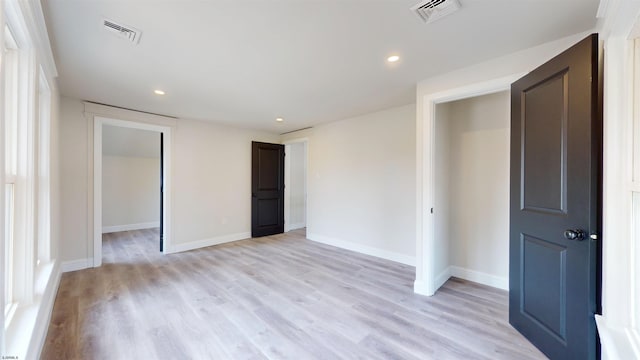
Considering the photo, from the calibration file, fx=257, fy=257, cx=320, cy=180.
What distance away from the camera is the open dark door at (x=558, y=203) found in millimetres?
1527

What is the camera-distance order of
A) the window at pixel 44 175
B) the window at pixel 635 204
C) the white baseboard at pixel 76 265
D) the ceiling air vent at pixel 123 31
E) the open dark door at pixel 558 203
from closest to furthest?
the window at pixel 635 204 → the open dark door at pixel 558 203 → the ceiling air vent at pixel 123 31 → the window at pixel 44 175 → the white baseboard at pixel 76 265

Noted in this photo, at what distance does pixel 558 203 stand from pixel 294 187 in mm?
5488

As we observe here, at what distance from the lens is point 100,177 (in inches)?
145

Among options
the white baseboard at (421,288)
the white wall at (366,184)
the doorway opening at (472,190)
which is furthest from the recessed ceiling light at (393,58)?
the white baseboard at (421,288)

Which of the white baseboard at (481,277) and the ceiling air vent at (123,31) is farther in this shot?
the white baseboard at (481,277)

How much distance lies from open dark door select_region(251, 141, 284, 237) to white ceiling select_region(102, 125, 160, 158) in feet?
7.62

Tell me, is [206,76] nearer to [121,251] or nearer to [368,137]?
[368,137]

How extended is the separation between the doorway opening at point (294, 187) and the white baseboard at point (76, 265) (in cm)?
345

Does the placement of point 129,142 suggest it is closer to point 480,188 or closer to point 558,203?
point 480,188

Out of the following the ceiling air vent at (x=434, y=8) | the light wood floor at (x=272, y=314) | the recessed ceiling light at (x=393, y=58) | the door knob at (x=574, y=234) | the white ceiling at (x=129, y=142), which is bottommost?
the light wood floor at (x=272, y=314)

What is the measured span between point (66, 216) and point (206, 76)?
9.36 ft

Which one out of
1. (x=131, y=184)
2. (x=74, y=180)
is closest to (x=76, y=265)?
(x=74, y=180)

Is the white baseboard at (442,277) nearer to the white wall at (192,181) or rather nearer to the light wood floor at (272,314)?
the light wood floor at (272,314)

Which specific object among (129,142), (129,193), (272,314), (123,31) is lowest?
(272,314)
